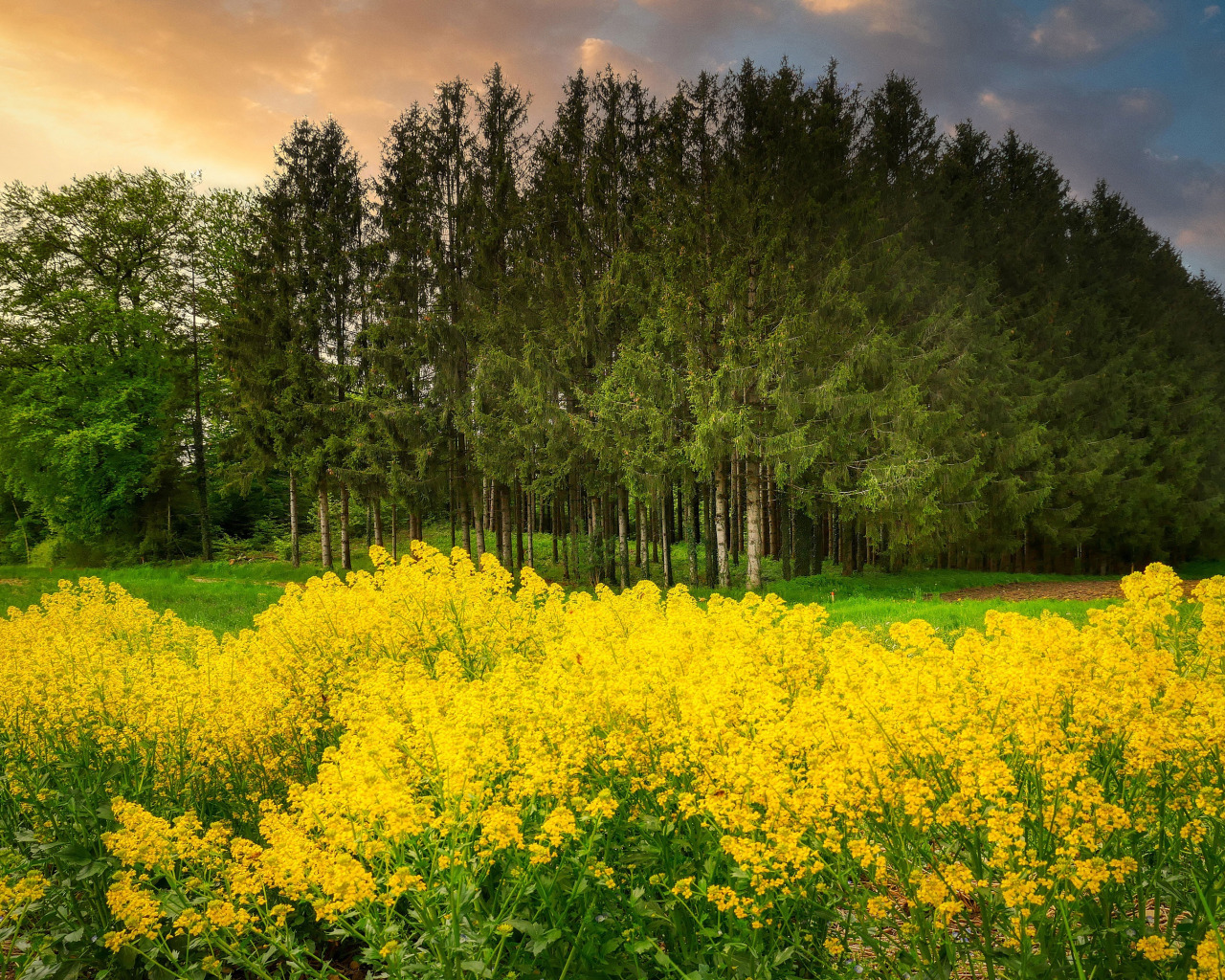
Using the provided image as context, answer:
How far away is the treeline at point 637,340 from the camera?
1720 cm

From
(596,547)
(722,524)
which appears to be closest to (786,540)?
(722,524)

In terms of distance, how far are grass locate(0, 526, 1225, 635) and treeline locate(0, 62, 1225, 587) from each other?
159 centimetres

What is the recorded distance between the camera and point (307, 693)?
200 inches

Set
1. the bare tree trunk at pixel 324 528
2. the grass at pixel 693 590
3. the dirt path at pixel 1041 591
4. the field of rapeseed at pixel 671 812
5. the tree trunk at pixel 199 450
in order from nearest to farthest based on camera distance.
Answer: the field of rapeseed at pixel 671 812 < the grass at pixel 693 590 < the dirt path at pixel 1041 591 < the bare tree trunk at pixel 324 528 < the tree trunk at pixel 199 450

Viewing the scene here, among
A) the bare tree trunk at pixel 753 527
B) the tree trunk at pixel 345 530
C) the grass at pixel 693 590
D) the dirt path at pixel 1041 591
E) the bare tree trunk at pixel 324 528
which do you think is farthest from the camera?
the bare tree trunk at pixel 324 528

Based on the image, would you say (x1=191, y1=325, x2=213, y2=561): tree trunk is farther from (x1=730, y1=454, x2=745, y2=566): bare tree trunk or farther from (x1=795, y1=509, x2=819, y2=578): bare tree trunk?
(x1=795, y1=509, x2=819, y2=578): bare tree trunk

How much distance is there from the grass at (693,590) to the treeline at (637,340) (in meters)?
1.59

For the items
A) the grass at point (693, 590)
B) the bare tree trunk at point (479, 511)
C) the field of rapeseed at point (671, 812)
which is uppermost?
the bare tree trunk at point (479, 511)

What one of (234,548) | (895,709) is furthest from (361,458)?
(895,709)

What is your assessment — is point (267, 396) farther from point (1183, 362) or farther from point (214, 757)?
point (1183, 362)

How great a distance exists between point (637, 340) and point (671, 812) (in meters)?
15.4

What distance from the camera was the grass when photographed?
1170 cm

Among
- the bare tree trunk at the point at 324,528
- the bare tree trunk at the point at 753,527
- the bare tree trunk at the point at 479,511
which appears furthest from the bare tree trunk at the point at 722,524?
the bare tree trunk at the point at 324,528

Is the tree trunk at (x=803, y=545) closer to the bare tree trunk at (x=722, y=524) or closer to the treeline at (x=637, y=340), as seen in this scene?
the treeline at (x=637, y=340)
